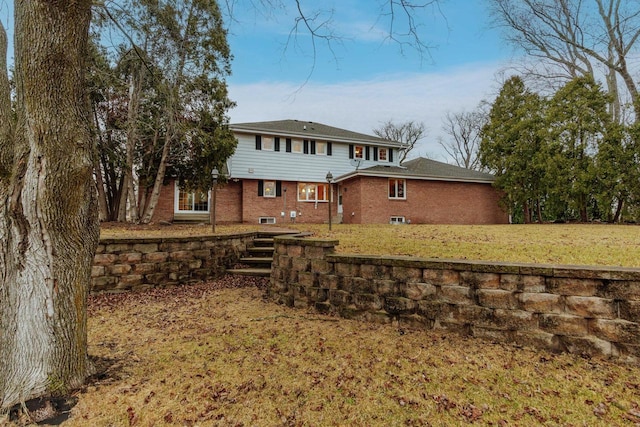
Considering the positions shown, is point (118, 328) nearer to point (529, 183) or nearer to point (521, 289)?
point (521, 289)

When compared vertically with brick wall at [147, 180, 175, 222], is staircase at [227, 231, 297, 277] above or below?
below

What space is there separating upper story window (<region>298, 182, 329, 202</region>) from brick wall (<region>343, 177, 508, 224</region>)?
142 cm

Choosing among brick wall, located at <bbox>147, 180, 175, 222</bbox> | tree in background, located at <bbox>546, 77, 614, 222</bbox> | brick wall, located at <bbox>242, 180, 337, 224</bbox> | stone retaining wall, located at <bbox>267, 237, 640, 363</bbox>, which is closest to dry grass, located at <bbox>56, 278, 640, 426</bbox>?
stone retaining wall, located at <bbox>267, 237, 640, 363</bbox>

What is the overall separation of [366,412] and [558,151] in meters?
16.8

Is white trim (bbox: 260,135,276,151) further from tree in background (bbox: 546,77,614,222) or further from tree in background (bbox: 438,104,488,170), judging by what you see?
tree in background (bbox: 438,104,488,170)

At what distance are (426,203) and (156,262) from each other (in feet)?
46.7

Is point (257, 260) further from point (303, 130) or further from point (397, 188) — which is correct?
point (303, 130)

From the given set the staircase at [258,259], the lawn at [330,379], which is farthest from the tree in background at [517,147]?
the staircase at [258,259]

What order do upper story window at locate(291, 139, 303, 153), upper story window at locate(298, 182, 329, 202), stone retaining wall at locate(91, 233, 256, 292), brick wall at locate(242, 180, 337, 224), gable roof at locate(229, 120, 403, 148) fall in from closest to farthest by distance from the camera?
stone retaining wall at locate(91, 233, 256, 292)
gable roof at locate(229, 120, 403, 148)
brick wall at locate(242, 180, 337, 224)
upper story window at locate(291, 139, 303, 153)
upper story window at locate(298, 182, 329, 202)

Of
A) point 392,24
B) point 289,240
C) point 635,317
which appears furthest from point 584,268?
point 289,240

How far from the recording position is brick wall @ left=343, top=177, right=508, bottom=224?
52.3 ft

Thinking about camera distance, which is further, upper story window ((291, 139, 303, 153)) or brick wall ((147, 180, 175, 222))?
upper story window ((291, 139, 303, 153))

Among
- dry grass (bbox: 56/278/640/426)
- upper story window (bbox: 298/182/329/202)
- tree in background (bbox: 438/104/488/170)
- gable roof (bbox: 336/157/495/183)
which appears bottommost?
dry grass (bbox: 56/278/640/426)

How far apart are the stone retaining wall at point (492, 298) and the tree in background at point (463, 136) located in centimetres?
3007
